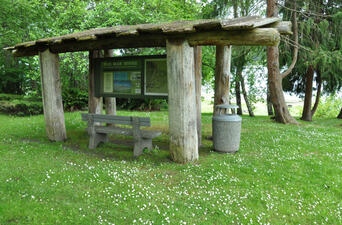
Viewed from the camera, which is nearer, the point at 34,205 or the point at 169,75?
the point at 34,205

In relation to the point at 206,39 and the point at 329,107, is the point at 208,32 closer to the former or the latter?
the point at 206,39

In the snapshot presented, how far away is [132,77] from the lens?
6.81 metres

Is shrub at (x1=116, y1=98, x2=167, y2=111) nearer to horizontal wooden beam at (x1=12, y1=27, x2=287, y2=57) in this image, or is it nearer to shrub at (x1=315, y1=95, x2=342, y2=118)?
horizontal wooden beam at (x1=12, y1=27, x2=287, y2=57)

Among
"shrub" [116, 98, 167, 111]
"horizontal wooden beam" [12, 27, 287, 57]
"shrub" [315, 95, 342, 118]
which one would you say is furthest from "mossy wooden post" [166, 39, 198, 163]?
"shrub" [315, 95, 342, 118]

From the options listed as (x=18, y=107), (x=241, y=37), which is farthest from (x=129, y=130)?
(x=18, y=107)

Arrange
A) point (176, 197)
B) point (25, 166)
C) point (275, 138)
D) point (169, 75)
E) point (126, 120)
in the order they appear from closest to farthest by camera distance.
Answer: point (176, 197) → point (25, 166) → point (169, 75) → point (126, 120) → point (275, 138)

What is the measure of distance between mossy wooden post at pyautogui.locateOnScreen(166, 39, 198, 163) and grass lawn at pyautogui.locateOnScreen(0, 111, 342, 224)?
0.41m

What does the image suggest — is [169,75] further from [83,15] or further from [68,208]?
[83,15]

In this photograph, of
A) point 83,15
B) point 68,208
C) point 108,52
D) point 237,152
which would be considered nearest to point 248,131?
point 237,152

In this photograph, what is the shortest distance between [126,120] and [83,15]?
8750mm

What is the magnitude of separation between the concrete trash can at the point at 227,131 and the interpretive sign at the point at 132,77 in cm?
158

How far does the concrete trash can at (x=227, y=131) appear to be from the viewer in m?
6.24

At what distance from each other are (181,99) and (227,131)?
68.7 inches

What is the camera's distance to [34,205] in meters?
3.55
